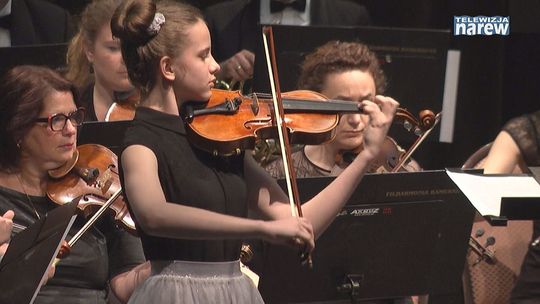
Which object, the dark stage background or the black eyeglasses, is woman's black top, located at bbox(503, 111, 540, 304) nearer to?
the black eyeglasses

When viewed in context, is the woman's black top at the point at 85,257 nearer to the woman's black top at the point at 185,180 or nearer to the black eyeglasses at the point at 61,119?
the black eyeglasses at the point at 61,119

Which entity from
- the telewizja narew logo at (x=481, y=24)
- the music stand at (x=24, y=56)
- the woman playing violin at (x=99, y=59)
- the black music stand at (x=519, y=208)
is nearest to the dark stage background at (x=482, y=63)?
the telewizja narew logo at (x=481, y=24)

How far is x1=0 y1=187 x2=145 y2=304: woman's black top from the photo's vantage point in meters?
3.16

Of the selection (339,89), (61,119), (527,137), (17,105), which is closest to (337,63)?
(339,89)

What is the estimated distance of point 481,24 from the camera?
5234 millimetres

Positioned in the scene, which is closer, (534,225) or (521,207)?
(521,207)

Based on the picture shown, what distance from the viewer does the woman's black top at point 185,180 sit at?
252cm

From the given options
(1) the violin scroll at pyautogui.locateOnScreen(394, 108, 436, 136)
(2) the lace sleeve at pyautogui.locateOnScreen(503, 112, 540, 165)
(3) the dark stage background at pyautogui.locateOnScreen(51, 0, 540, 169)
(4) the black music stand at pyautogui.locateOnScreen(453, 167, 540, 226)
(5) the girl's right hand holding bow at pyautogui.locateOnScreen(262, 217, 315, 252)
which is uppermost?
(5) the girl's right hand holding bow at pyautogui.locateOnScreen(262, 217, 315, 252)

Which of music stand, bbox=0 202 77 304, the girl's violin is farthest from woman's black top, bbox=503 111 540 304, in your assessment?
music stand, bbox=0 202 77 304

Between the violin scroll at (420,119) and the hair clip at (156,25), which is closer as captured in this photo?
the hair clip at (156,25)

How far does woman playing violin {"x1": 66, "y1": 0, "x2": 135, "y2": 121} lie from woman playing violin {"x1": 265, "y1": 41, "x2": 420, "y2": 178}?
63 cm

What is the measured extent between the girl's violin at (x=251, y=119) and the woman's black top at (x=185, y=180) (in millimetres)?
39

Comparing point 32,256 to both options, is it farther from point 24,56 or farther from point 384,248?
point 24,56

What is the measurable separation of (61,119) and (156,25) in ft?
2.42
